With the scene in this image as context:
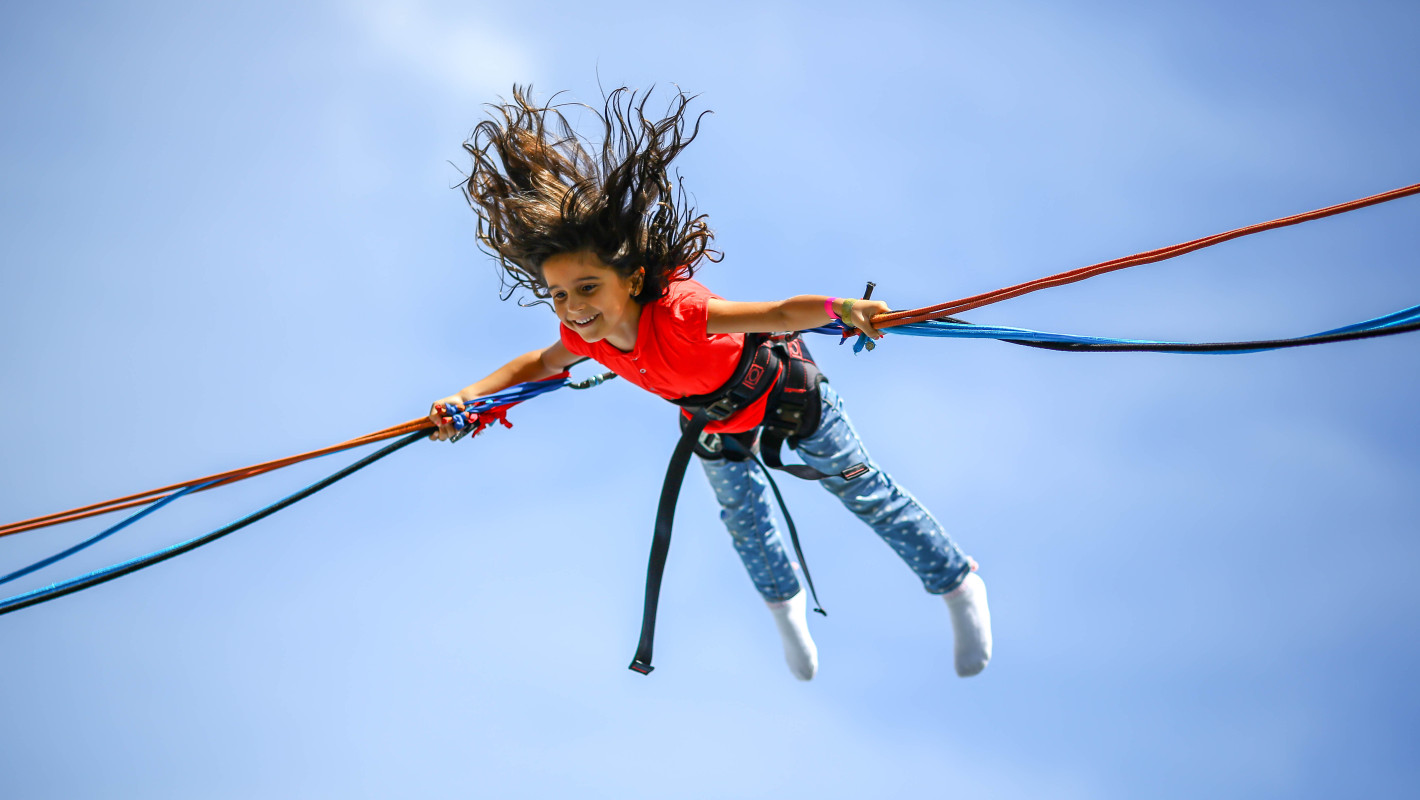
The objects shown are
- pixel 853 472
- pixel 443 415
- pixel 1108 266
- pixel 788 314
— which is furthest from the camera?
pixel 853 472

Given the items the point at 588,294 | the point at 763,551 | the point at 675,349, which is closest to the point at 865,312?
the point at 675,349

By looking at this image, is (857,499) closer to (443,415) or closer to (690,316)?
(690,316)

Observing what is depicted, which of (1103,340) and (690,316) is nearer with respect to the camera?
(1103,340)

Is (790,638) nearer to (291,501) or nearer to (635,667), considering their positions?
(635,667)

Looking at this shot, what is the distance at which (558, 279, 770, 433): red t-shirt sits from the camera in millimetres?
3588

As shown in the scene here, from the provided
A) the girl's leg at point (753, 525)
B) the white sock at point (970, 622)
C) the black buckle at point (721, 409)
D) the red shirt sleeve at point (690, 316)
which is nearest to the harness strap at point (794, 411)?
the black buckle at point (721, 409)

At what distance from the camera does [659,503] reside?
4215mm

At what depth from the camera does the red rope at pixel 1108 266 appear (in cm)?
244

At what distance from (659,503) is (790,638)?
0.99 m

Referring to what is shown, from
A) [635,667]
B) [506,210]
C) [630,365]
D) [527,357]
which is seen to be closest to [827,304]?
[630,365]

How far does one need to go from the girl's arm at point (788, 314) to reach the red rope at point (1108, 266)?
0.14 ft

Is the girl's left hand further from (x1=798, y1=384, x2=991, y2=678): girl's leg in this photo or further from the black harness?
(x1=798, y1=384, x2=991, y2=678): girl's leg

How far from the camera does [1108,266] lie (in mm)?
2676

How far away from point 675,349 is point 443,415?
3.14 feet
